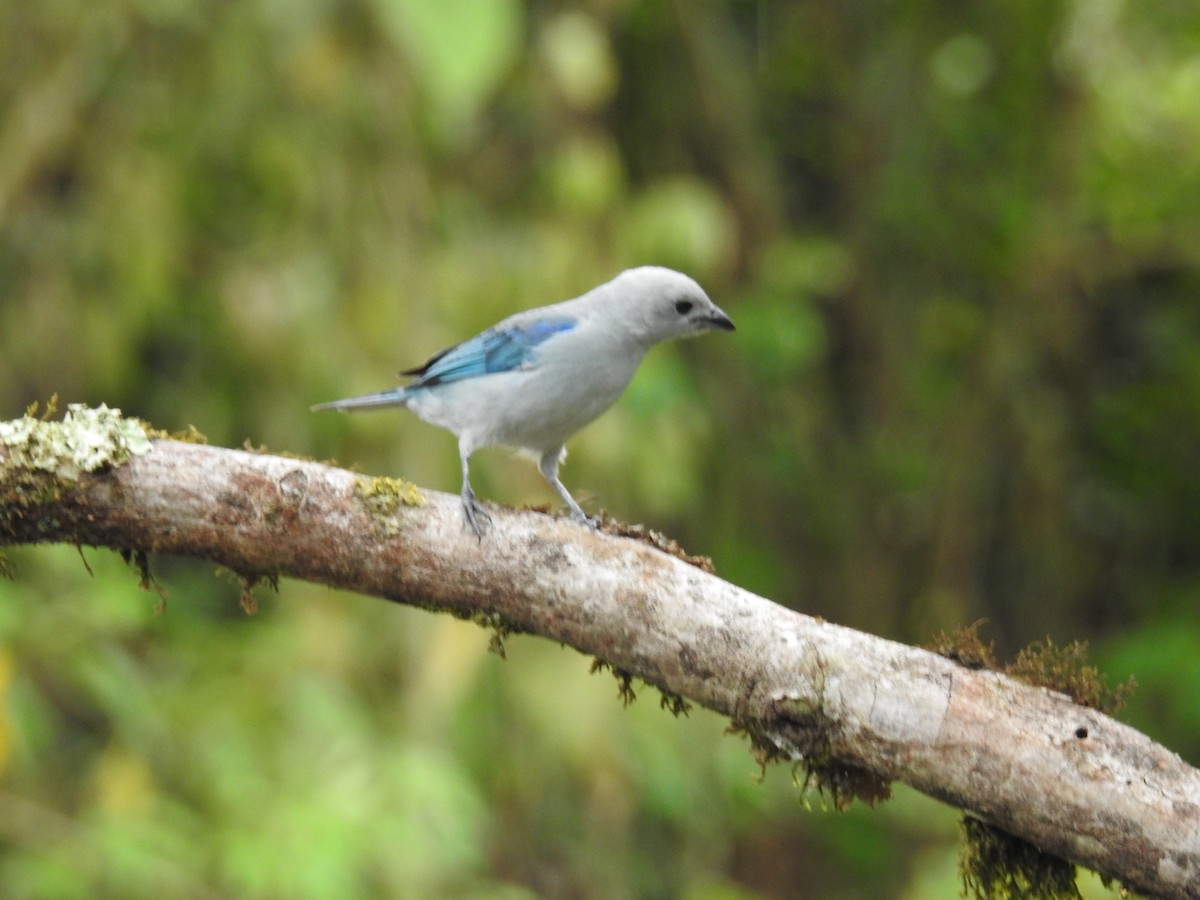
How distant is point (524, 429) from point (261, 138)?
2.52 metres

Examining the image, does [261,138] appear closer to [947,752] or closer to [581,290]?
[581,290]

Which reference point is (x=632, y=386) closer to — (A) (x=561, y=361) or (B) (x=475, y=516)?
(A) (x=561, y=361)

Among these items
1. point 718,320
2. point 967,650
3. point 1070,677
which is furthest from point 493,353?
point 1070,677

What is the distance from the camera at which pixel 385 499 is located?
9.41ft

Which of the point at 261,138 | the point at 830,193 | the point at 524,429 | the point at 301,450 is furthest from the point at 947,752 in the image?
the point at 830,193

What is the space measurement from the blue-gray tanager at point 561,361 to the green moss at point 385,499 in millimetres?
687

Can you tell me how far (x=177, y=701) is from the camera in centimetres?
504

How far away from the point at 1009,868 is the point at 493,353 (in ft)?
6.28

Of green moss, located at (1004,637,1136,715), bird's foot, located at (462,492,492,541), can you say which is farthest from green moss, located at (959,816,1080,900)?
bird's foot, located at (462,492,492,541)

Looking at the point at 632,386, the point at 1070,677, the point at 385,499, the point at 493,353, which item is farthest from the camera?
the point at 632,386

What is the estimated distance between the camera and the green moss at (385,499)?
2848 mm

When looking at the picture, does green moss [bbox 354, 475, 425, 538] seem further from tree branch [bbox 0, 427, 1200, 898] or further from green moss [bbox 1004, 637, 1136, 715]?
green moss [bbox 1004, 637, 1136, 715]

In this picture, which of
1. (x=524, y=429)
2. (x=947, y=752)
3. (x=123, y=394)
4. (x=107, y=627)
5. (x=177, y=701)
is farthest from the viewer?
(x=123, y=394)

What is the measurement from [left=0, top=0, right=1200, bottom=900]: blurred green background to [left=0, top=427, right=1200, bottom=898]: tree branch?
550mm
